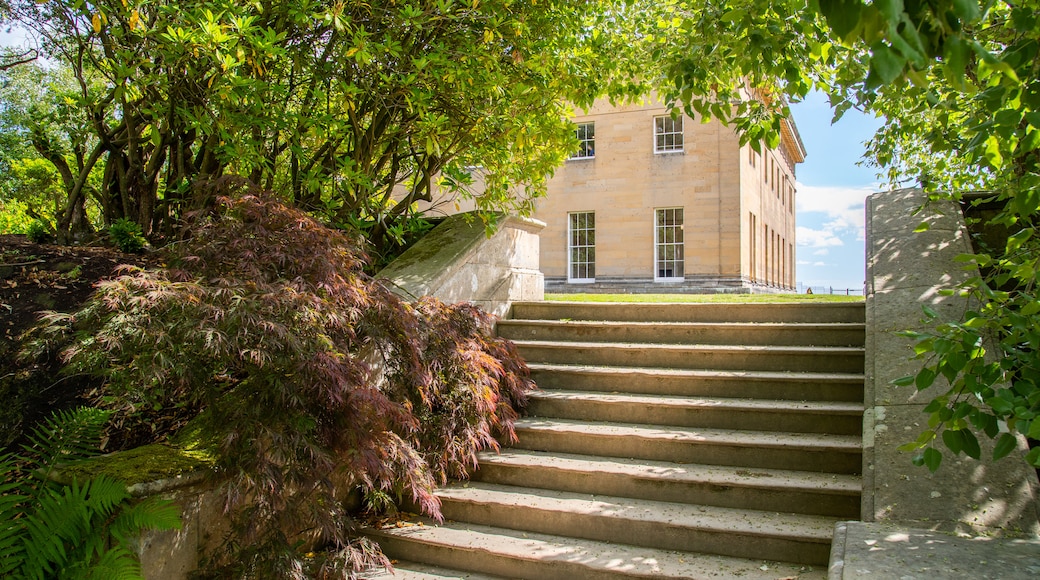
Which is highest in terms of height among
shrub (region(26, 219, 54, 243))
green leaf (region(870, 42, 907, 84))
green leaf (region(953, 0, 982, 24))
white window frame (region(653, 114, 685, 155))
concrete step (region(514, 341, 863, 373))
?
white window frame (region(653, 114, 685, 155))

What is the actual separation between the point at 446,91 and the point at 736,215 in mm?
15316

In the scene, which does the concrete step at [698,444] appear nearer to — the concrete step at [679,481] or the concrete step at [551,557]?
the concrete step at [679,481]

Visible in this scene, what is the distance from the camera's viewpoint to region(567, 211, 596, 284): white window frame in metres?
20.3

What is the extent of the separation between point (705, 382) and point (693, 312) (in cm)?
114

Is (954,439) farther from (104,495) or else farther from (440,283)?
(440,283)

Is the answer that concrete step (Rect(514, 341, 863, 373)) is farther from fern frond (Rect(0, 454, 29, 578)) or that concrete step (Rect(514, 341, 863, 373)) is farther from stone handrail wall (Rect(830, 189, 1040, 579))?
fern frond (Rect(0, 454, 29, 578))

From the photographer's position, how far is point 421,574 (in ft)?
11.6

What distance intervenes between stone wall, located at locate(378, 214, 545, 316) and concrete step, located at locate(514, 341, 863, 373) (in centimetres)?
70

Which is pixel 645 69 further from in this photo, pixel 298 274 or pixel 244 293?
pixel 244 293

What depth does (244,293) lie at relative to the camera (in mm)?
2967

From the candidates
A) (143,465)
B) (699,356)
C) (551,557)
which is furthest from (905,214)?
(143,465)

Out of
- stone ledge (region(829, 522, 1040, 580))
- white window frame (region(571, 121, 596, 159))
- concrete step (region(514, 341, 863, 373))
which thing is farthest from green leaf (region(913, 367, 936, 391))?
white window frame (region(571, 121, 596, 159))

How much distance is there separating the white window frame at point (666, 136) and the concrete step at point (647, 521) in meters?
17.0

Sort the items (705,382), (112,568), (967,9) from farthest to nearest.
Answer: (705,382) < (112,568) < (967,9)
